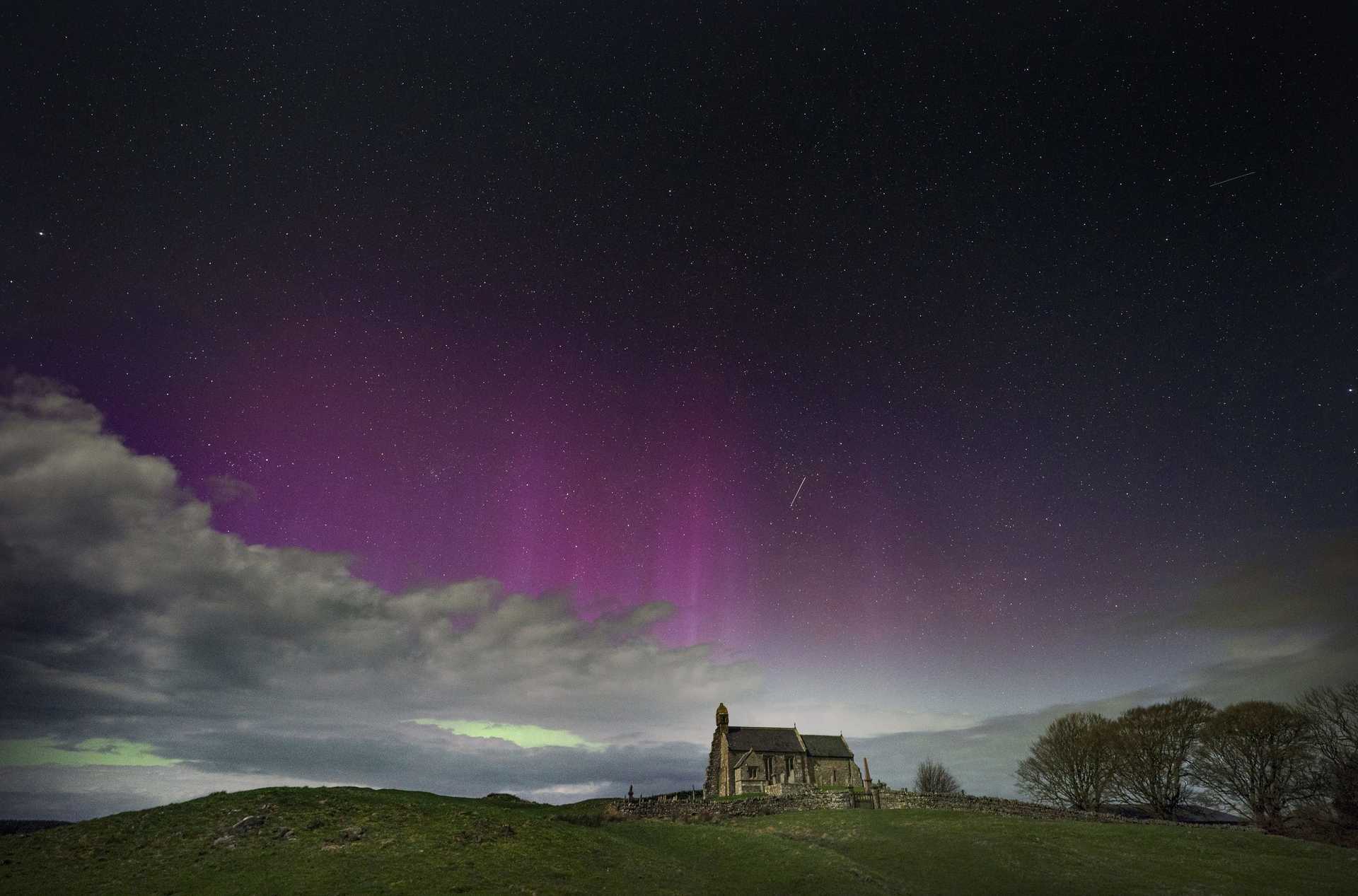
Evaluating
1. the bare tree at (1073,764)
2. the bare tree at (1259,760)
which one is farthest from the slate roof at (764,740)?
the bare tree at (1259,760)

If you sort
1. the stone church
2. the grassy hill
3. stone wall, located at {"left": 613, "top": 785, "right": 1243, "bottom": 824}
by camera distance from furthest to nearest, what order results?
the stone church < stone wall, located at {"left": 613, "top": 785, "right": 1243, "bottom": 824} < the grassy hill

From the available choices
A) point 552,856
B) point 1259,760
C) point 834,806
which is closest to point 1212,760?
point 1259,760

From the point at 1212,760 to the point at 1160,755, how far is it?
5004 millimetres

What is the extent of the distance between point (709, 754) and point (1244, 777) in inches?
2864

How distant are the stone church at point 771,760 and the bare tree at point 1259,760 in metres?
50.7

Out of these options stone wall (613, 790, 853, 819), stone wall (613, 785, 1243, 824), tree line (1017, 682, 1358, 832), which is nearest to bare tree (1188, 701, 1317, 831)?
tree line (1017, 682, 1358, 832)

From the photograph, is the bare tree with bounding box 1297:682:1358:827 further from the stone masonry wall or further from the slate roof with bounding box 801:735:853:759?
the slate roof with bounding box 801:735:853:759

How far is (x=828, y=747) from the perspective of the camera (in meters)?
112

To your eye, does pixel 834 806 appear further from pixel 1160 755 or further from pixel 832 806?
pixel 1160 755

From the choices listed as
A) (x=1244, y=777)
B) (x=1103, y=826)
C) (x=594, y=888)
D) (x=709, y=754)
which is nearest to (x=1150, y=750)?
(x=1244, y=777)

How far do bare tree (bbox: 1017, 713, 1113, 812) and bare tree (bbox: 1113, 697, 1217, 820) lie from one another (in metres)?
1.54

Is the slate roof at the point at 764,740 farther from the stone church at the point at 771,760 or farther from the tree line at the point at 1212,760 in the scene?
the tree line at the point at 1212,760

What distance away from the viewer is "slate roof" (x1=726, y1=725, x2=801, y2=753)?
107438mm

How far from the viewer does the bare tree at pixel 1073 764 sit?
81.1 meters
